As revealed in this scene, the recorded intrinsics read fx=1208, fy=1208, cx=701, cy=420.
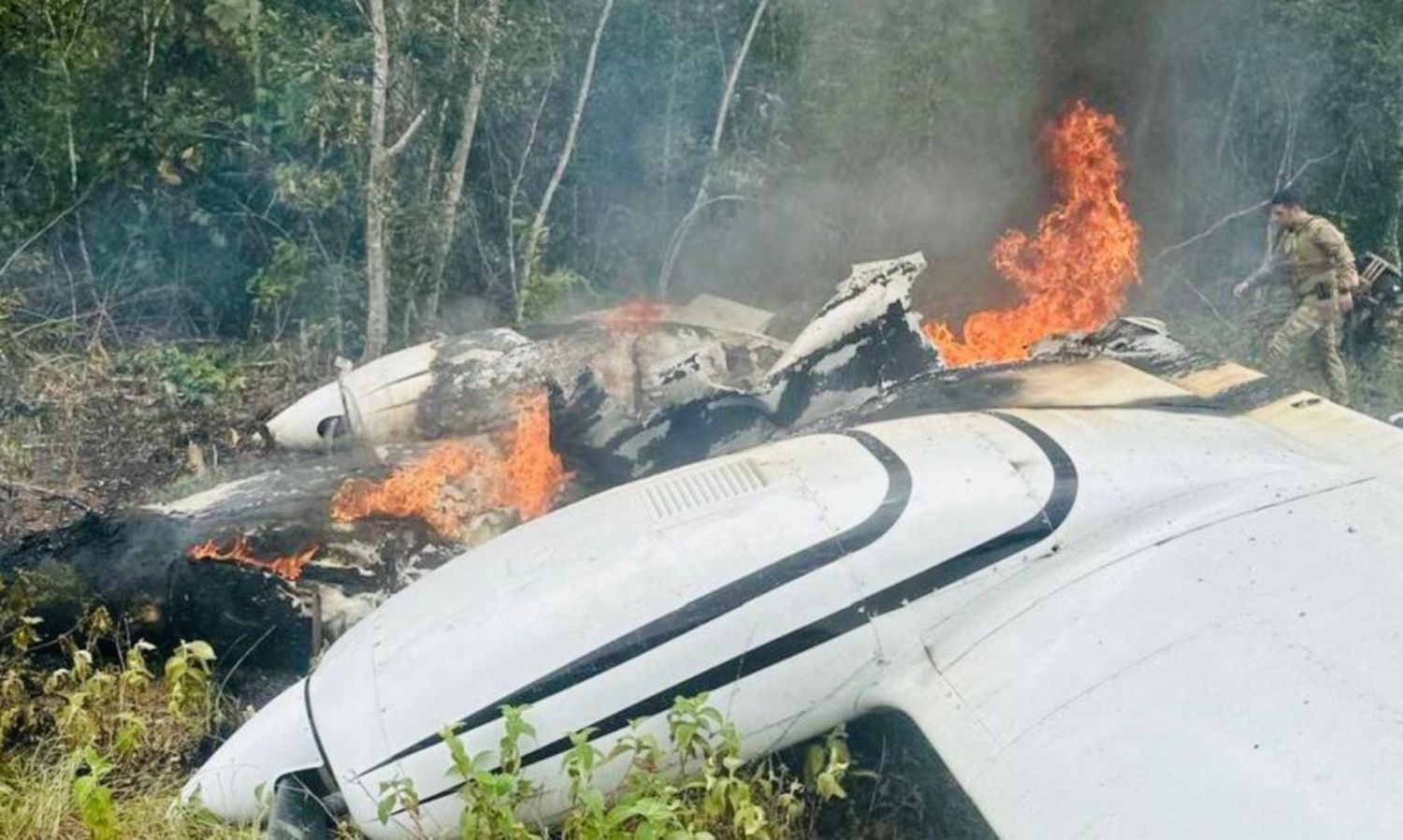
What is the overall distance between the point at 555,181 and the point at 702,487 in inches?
284

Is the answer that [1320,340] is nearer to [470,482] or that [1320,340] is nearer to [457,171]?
[470,482]

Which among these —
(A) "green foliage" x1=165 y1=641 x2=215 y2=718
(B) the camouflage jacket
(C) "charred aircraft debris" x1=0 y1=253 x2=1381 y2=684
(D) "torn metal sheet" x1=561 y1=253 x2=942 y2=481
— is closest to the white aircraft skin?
(A) "green foliage" x1=165 y1=641 x2=215 y2=718

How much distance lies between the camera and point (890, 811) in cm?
515

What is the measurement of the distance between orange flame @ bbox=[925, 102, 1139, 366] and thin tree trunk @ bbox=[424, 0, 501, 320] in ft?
14.6

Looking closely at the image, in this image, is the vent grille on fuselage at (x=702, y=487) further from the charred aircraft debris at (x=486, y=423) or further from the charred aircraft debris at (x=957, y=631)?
the charred aircraft debris at (x=486, y=423)

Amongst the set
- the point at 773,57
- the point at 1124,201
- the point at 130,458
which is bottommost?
the point at 130,458

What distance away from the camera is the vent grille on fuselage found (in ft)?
15.7

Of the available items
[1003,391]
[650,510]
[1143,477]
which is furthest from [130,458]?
[1143,477]

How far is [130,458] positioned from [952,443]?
6503 mm

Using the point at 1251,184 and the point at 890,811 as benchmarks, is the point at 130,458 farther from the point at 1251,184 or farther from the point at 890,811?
the point at 1251,184

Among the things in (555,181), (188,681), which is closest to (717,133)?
(555,181)

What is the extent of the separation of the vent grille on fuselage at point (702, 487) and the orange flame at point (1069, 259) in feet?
10.7

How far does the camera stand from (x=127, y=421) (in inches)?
372

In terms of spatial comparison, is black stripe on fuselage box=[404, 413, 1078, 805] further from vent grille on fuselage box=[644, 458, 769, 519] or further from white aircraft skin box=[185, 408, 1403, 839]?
vent grille on fuselage box=[644, 458, 769, 519]
